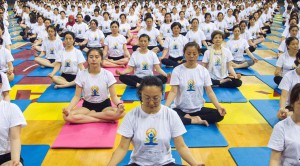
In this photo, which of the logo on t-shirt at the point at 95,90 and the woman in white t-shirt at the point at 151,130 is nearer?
the woman in white t-shirt at the point at 151,130

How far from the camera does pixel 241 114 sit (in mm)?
5398

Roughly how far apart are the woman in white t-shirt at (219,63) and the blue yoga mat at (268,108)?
81cm

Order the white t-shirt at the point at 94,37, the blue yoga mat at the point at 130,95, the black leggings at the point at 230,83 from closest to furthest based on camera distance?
1. the blue yoga mat at the point at 130,95
2. the black leggings at the point at 230,83
3. the white t-shirt at the point at 94,37

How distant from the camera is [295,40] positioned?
558 centimetres

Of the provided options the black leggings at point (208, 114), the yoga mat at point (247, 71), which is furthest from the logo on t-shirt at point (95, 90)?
the yoga mat at point (247, 71)

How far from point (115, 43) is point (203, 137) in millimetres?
4371

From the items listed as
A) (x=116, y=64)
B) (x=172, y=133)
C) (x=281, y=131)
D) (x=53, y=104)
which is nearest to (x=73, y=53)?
(x=53, y=104)

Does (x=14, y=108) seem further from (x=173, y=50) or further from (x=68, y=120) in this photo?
(x=173, y=50)

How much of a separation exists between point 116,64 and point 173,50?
1487mm

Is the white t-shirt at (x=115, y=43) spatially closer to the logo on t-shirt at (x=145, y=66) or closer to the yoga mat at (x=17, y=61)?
the logo on t-shirt at (x=145, y=66)

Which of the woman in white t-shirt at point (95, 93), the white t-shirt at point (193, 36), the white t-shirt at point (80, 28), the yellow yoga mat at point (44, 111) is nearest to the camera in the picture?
the woman in white t-shirt at point (95, 93)

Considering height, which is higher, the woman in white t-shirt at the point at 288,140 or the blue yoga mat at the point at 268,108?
the woman in white t-shirt at the point at 288,140

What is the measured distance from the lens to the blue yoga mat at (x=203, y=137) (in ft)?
14.1

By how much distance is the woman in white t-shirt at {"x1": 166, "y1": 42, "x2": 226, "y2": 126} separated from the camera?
446cm
